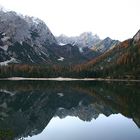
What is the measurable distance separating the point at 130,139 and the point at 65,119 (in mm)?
30886

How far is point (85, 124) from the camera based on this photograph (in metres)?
79.2

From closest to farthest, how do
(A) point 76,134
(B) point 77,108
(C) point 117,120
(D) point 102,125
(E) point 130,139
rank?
(E) point 130,139 < (A) point 76,134 < (D) point 102,125 < (C) point 117,120 < (B) point 77,108

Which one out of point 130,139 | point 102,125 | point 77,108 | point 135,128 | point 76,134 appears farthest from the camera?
point 77,108

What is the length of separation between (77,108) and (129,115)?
26.9 meters

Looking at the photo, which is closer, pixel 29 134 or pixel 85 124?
pixel 29 134

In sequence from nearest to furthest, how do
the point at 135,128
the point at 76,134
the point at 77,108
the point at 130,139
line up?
the point at 130,139 < the point at 76,134 < the point at 135,128 < the point at 77,108

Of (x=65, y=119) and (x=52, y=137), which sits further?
(x=65, y=119)

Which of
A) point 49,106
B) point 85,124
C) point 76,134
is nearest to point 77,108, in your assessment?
point 49,106

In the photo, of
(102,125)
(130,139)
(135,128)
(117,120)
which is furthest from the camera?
(117,120)

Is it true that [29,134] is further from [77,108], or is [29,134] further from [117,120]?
[77,108]

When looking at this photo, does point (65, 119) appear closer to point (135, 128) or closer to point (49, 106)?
point (135, 128)

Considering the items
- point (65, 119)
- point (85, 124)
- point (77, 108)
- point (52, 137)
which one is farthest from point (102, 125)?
point (77, 108)

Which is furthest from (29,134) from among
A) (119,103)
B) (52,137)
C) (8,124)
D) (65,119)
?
(119,103)

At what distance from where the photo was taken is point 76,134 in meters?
65.0
